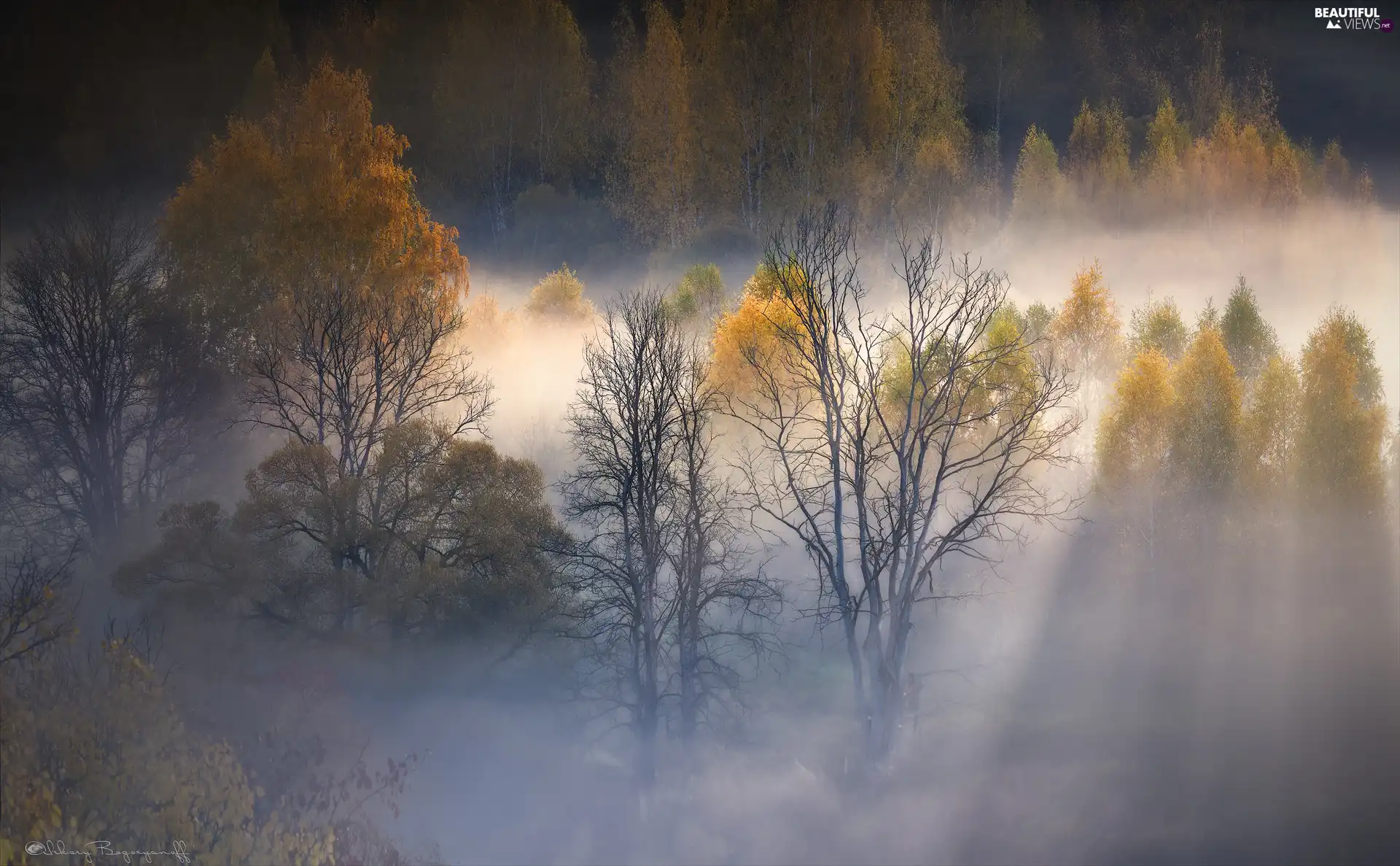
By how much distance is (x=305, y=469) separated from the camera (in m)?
26.0

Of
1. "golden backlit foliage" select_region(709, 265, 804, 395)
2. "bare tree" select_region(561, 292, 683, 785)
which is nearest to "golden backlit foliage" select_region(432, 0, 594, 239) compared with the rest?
"golden backlit foliage" select_region(709, 265, 804, 395)

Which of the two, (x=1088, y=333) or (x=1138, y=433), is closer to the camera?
(x=1138, y=433)

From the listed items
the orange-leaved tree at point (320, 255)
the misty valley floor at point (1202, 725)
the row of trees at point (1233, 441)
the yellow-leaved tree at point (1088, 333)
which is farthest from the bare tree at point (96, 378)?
the yellow-leaved tree at point (1088, 333)

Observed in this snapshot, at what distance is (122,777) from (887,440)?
2049 centimetres

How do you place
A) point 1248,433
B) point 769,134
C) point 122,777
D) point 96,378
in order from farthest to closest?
point 769,134, point 1248,433, point 96,378, point 122,777

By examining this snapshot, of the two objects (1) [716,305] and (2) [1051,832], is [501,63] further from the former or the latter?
(2) [1051,832]

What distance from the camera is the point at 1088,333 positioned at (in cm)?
5103

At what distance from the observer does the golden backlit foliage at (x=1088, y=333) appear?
50.9 m

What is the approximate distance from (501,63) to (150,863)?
48034 mm

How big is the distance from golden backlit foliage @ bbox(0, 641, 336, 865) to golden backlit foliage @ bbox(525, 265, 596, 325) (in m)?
25.7

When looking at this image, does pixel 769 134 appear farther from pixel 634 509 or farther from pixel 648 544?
pixel 648 544

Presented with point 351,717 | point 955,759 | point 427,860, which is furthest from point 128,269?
point 955,759

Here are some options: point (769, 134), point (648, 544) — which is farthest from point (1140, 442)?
point (769, 134)

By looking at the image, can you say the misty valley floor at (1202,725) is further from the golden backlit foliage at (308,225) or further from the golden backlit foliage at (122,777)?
the golden backlit foliage at (308,225)
